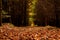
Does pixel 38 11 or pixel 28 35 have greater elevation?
pixel 38 11

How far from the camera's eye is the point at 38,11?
14664 mm

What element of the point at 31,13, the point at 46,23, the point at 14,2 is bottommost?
the point at 46,23

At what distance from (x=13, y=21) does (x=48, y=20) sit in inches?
128

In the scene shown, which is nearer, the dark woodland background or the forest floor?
the forest floor

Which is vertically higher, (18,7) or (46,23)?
(18,7)

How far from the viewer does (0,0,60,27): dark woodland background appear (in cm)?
1450

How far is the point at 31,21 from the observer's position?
14.6 metres

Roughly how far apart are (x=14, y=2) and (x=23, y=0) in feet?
2.84

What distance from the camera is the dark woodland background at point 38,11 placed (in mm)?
14500

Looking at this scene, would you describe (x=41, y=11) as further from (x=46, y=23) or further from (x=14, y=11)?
(x=14, y=11)

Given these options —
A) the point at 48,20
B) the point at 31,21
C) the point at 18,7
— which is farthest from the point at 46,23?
the point at 18,7

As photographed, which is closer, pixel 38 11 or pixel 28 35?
pixel 28 35

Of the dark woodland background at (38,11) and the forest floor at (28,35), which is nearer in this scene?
the forest floor at (28,35)

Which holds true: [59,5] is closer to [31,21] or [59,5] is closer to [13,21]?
[31,21]
